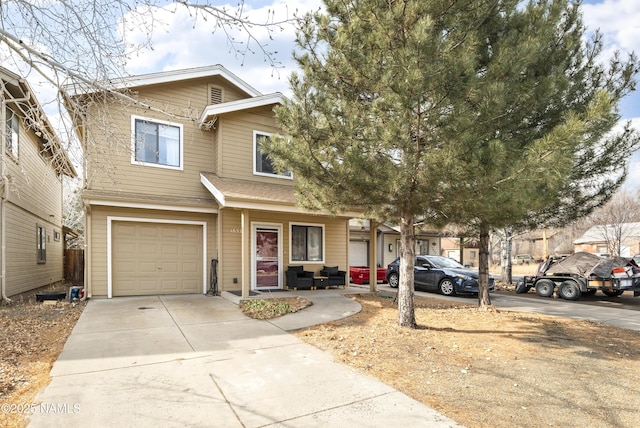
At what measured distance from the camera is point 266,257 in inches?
447

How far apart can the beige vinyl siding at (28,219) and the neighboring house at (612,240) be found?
80.9 feet

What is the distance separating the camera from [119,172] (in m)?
9.89

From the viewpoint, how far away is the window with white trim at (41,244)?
1303 cm

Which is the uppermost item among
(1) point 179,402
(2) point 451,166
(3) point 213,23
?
(3) point 213,23

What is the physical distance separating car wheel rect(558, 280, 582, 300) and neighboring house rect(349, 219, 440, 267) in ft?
25.2

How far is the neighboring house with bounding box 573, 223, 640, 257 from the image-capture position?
19.5m

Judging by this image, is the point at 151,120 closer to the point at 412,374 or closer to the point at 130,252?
the point at 130,252

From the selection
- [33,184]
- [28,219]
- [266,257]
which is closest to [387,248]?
[266,257]

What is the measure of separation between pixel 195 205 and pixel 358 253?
12.0 metres

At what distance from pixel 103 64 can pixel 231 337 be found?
4332 millimetres

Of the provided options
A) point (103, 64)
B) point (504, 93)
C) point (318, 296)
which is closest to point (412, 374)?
point (504, 93)

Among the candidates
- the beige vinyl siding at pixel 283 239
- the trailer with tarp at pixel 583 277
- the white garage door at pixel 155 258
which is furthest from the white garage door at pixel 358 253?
the white garage door at pixel 155 258

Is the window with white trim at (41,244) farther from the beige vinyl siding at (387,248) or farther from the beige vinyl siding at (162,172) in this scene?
the beige vinyl siding at (387,248)

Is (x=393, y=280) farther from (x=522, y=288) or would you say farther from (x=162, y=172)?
(x=162, y=172)
